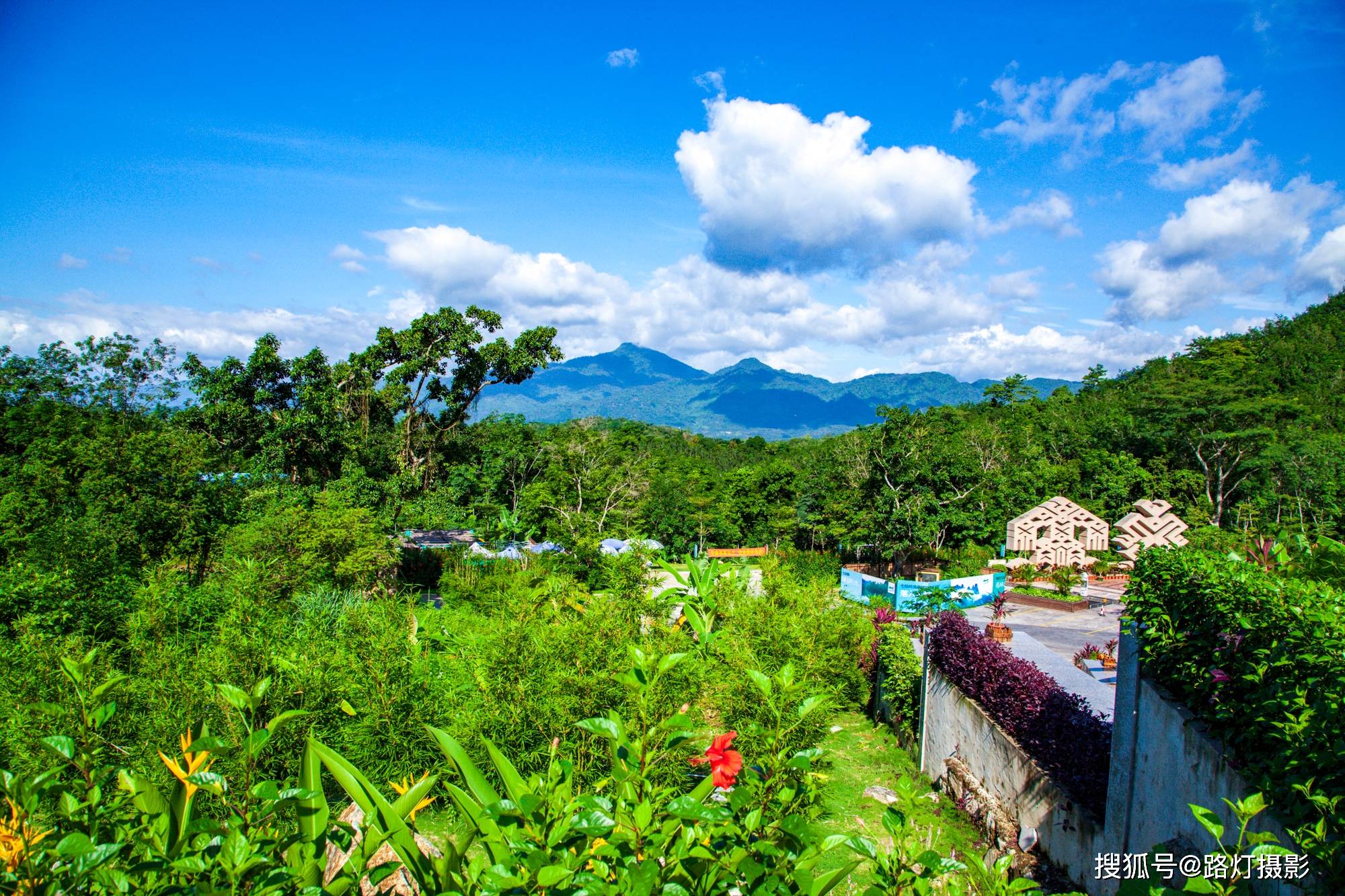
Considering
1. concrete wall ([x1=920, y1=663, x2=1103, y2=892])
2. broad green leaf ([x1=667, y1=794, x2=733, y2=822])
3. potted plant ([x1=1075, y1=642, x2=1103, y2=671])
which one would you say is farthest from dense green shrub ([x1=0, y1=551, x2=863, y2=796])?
potted plant ([x1=1075, y1=642, x2=1103, y2=671])

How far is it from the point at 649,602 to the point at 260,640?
13.8 feet

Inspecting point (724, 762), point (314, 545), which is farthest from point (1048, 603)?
point (724, 762)

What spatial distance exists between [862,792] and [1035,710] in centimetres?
221

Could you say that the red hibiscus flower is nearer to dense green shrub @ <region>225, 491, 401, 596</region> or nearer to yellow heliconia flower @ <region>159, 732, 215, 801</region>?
yellow heliconia flower @ <region>159, 732, 215, 801</region>

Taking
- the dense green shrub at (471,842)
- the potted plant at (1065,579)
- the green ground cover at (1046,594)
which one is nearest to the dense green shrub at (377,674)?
the dense green shrub at (471,842)

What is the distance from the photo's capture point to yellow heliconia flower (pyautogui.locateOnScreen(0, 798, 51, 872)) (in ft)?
3.67

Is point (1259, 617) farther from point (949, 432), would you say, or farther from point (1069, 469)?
point (949, 432)

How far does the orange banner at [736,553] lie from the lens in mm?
22281

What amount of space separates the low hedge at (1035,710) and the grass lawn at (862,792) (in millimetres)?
897

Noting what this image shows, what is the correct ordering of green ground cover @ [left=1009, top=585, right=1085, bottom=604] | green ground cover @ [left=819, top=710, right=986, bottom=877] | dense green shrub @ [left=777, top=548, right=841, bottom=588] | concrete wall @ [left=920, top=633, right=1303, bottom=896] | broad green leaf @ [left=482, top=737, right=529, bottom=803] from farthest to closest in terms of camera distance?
1. dense green shrub @ [left=777, top=548, right=841, bottom=588]
2. green ground cover @ [left=1009, top=585, right=1085, bottom=604]
3. green ground cover @ [left=819, top=710, right=986, bottom=877]
4. concrete wall @ [left=920, top=633, right=1303, bottom=896]
5. broad green leaf @ [left=482, top=737, right=529, bottom=803]

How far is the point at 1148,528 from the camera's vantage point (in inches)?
763

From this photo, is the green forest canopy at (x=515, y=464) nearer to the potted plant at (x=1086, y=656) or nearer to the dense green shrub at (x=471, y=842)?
the dense green shrub at (x=471, y=842)

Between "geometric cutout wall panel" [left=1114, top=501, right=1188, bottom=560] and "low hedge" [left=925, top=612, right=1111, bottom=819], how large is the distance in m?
15.7

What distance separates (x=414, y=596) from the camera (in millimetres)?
8688
